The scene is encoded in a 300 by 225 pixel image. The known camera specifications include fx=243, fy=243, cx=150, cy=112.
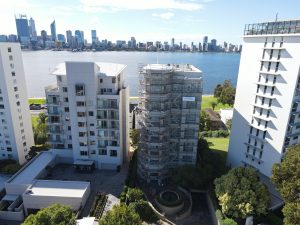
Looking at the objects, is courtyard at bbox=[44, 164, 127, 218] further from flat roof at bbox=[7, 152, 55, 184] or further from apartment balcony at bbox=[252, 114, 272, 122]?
apartment balcony at bbox=[252, 114, 272, 122]

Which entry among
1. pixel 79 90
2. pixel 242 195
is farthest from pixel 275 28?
pixel 79 90

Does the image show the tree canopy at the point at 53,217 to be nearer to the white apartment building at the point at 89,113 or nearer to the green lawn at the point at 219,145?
the white apartment building at the point at 89,113

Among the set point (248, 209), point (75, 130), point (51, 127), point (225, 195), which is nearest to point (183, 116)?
point (225, 195)

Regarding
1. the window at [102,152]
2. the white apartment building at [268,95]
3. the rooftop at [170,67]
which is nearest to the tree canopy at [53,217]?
the window at [102,152]

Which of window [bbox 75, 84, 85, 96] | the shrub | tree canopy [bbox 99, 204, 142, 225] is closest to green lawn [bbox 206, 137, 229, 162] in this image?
the shrub

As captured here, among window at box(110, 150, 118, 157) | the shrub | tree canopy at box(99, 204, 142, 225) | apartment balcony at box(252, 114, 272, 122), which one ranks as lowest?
the shrub

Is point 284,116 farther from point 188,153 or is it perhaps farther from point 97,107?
point 97,107
